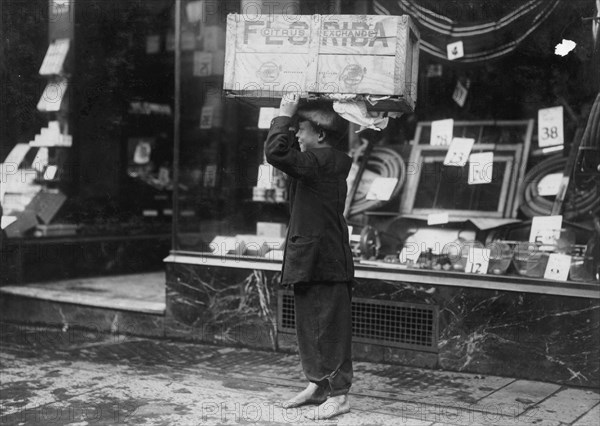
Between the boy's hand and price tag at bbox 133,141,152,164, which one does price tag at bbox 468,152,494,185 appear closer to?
the boy's hand

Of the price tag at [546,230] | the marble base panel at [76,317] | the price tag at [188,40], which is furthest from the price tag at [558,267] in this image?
the price tag at [188,40]

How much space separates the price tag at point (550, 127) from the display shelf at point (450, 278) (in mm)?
1312

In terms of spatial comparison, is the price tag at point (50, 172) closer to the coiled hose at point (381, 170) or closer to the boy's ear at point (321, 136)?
the coiled hose at point (381, 170)

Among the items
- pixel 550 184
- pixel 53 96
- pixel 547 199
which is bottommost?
pixel 547 199

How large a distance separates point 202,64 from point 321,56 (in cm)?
304

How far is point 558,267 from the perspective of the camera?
5.81 metres

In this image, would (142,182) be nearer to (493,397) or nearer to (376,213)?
(376,213)

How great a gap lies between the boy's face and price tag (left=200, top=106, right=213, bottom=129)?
2.74m

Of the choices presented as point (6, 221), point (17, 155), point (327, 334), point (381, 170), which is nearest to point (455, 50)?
point (381, 170)

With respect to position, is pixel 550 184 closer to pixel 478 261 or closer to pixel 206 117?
pixel 478 261

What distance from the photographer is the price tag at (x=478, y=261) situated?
6.04 meters

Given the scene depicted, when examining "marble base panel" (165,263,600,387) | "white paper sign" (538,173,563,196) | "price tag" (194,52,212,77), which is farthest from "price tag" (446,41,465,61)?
"price tag" (194,52,212,77)

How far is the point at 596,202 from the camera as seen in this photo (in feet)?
19.7

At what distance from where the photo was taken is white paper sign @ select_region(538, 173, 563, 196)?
6.31m
